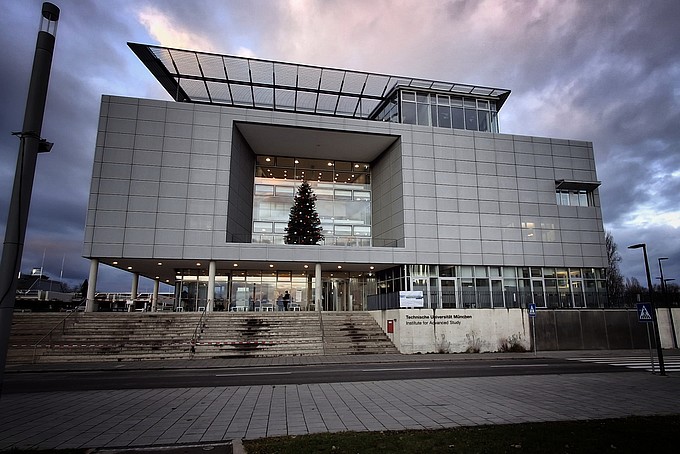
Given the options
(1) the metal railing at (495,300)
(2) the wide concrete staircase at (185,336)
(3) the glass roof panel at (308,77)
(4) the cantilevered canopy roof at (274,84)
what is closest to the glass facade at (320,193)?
(4) the cantilevered canopy roof at (274,84)

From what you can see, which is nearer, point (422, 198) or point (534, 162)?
point (422, 198)

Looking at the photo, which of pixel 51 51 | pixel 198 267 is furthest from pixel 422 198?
pixel 51 51

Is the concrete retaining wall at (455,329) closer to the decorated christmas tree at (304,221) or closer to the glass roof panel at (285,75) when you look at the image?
the decorated christmas tree at (304,221)

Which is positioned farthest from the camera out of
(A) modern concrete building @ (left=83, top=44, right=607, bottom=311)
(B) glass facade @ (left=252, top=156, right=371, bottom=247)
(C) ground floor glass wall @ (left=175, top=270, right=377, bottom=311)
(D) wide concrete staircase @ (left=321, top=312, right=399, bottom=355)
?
(B) glass facade @ (left=252, top=156, right=371, bottom=247)

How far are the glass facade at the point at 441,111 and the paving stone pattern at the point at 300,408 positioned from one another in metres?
26.7

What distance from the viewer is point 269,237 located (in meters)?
37.0

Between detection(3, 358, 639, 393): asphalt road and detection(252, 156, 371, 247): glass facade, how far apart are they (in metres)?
20.2

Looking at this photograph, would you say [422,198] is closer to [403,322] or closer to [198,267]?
[403,322]

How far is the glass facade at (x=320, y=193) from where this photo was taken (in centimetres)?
3800

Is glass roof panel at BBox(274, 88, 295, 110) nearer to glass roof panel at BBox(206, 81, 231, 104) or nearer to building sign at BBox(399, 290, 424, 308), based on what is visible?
glass roof panel at BBox(206, 81, 231, 104)

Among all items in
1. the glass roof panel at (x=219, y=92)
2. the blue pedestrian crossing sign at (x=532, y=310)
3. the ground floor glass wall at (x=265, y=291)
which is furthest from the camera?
the glass roof panel at (x=219, y=92)

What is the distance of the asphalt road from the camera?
45.2 ft

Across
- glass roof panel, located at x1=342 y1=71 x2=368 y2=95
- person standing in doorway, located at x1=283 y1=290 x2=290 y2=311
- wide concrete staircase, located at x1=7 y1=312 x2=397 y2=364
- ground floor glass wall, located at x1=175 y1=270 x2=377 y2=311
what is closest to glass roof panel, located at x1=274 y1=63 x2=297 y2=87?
glass roof panel, located at x1=342 y1=71 x2=368 y2=95

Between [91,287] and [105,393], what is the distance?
65.3 feet
